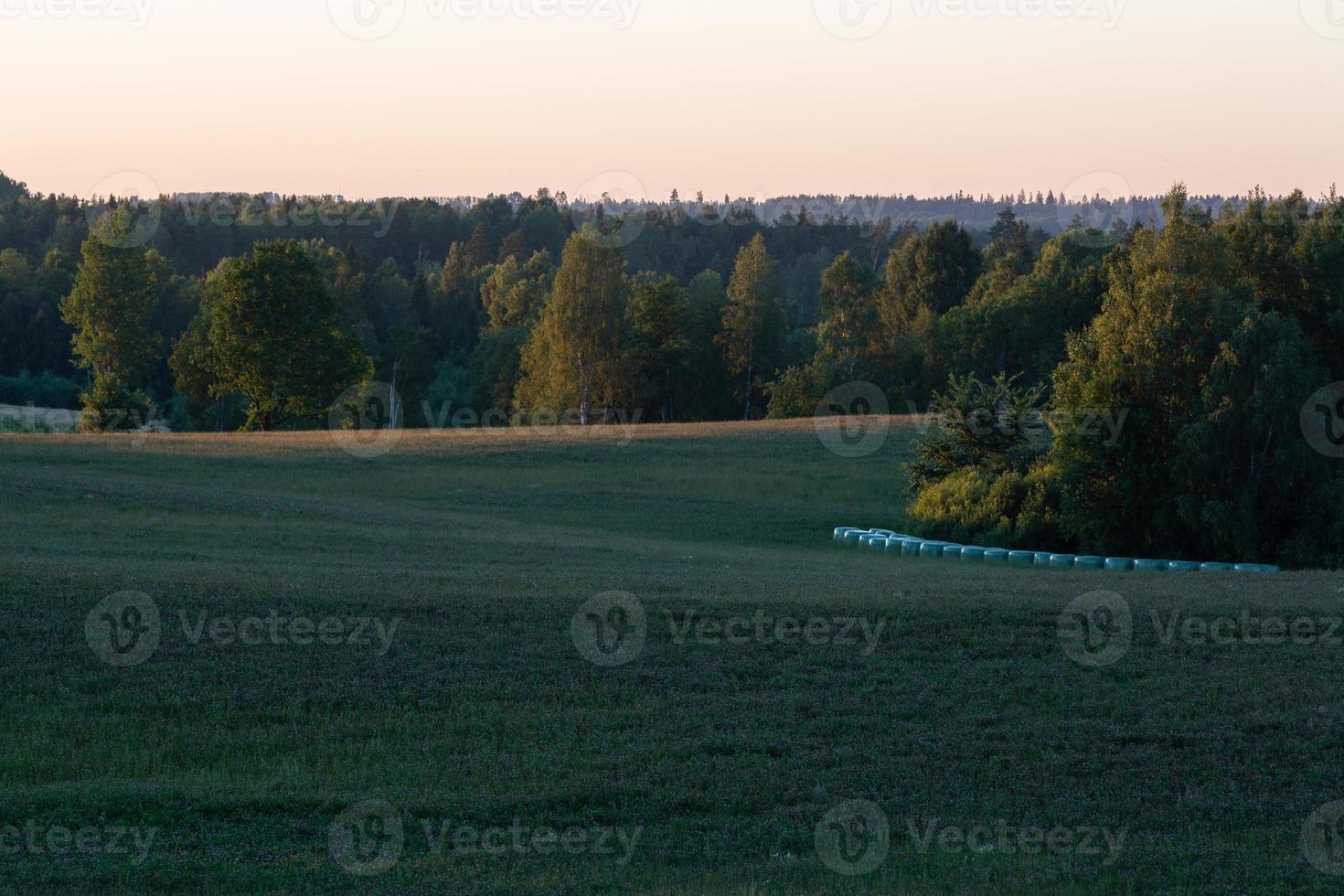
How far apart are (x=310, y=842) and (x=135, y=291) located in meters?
67.6

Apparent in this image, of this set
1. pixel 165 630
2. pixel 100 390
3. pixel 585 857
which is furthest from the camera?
pixel 100 390

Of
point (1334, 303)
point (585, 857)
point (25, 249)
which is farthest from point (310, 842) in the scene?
point (25, 249)

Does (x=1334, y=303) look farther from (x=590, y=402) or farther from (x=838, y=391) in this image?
(x=590, y=402)

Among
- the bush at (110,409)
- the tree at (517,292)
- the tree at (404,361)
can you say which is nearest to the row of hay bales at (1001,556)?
the bush at (110,409)

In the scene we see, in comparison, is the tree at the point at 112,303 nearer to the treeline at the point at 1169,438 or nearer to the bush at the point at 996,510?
the bush at the point at 996,510

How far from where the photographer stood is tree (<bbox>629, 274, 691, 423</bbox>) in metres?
74.8

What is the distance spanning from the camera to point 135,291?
229 ft

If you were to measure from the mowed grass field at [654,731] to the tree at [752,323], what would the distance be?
58.6 metres

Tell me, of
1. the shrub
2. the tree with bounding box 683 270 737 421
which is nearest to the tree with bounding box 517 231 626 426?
the tree with bounding box 683 270 737 421

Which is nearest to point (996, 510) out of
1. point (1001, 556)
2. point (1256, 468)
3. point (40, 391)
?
point (1001, 556)

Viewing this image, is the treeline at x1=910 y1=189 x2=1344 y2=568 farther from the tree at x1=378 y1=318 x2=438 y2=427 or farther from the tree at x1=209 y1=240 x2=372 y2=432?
the tree at x1=378 y1=318 x2=438 y2=427

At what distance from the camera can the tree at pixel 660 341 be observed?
245ft

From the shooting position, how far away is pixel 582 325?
2719 inches

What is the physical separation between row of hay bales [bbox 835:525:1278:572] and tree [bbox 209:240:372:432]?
1376 inches
